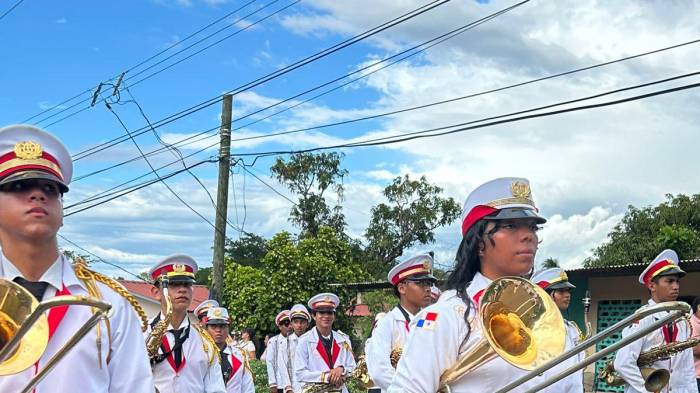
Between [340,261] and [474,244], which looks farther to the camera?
[340,261]

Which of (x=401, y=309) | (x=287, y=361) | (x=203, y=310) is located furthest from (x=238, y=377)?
(x=287, y=361)

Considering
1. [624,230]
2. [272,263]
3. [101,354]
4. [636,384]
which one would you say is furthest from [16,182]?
[624,230]

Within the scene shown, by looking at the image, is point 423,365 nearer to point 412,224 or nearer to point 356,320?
point 356,320

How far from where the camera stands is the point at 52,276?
308 cm

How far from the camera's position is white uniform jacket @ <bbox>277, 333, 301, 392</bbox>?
13.6 meters

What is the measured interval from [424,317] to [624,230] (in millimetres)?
31206

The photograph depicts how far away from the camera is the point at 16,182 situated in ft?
9.73

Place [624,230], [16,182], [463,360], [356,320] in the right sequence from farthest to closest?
[624,230] < [356,320] < [463,360] < [16,182]

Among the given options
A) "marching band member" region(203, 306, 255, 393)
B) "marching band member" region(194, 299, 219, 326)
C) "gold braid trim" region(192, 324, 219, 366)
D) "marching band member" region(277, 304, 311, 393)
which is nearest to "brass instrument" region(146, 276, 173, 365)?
"gold braid trim" region(192, 324, 219, 366)

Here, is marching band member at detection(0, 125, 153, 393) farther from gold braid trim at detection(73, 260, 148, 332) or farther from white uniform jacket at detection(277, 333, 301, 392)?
white uniform jacket at detection(277, 333, 301, 392)

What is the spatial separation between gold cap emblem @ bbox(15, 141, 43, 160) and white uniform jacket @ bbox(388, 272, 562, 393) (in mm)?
1622

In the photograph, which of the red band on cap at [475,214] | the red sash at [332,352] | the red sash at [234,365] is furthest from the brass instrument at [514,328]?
the red sash at [332,352]

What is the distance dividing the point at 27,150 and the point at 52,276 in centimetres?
46

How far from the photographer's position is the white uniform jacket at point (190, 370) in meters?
6.92
